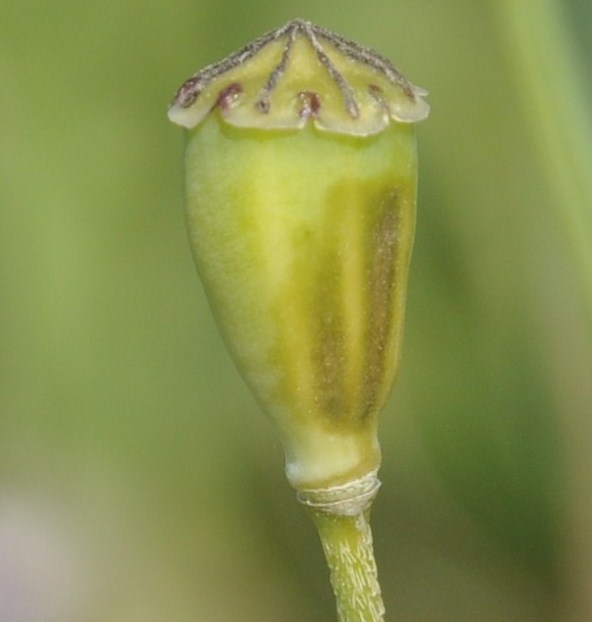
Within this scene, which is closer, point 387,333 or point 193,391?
point 387,333

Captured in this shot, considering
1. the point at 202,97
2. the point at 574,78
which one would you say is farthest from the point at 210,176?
the point at 574,78

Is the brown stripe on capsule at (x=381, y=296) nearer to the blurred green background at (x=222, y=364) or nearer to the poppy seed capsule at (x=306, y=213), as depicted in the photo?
the poppy seed capsule at (x=306, y=213)

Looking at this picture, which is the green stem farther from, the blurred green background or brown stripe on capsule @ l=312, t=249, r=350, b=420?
the blurred green background

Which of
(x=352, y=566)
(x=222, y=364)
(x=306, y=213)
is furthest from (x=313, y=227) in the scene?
(x=222, y=364)

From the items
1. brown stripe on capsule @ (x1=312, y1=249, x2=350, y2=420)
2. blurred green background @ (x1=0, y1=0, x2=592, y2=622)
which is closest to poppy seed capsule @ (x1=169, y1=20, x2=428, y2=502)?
brown stripe on capsule @ (x1=312, y1=249, x2=350, y2=420)

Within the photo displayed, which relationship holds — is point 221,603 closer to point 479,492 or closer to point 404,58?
point 479,492

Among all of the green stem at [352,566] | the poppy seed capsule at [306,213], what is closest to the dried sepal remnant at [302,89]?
the poppy seed capsule at [306,213]

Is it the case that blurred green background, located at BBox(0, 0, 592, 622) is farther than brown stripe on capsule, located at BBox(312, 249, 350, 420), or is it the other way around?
blurred green background, located at BBox(0, 0, 592, 622)
